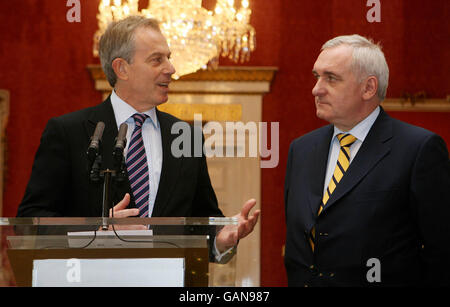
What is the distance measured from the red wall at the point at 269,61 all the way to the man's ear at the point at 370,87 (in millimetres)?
3668

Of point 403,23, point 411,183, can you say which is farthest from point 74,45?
point 411,183

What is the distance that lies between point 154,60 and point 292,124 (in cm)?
370

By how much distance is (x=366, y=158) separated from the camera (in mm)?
1954

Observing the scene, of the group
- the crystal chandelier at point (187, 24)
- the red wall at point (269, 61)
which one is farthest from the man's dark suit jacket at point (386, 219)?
the red wall at point (269, 61)

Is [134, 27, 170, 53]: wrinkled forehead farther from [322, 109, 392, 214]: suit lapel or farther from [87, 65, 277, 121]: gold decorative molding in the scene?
[87, 65, 277, 121]: gold decorative molding

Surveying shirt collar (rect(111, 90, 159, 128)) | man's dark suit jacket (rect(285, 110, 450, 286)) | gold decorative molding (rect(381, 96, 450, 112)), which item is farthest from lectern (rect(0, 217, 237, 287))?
gold decorative molding (rect(381, 96, 450, 112))

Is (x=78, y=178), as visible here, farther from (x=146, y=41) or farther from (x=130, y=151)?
(x=146, y=41)

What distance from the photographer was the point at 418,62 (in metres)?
5.72

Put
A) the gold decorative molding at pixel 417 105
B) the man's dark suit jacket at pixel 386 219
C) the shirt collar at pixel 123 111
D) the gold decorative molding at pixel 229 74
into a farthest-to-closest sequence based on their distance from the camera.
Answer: the gold decorative molding at pixel 229 74 → the gold decorative molding at pixel 417 105 → the shirt collar at pixel 123 111 → the man's dark suit jacket at pixel 386 219

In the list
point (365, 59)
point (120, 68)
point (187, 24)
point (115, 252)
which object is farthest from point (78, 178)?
point (187, 24)

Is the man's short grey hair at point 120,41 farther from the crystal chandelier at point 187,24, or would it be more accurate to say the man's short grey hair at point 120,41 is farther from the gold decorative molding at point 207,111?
the gold decorative molding at point 207,111

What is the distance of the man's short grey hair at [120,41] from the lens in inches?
88.3

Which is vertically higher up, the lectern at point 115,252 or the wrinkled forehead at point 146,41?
the wrinkled forehead at point 146,41

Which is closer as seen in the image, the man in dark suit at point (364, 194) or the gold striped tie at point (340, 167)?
the man in dark suit at point (364, 194)
